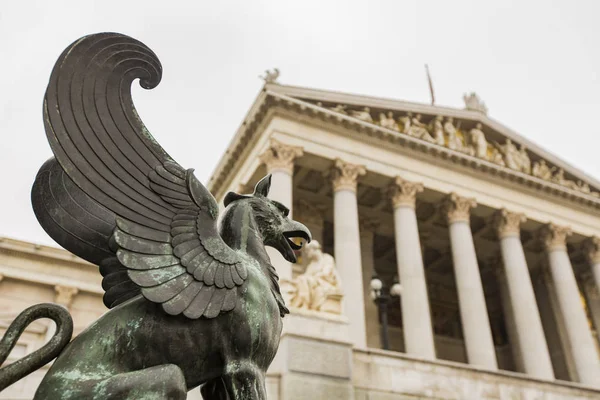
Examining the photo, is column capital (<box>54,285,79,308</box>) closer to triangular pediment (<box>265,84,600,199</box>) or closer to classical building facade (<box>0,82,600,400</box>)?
classical building facade (<box>0,82,600,400</box>)

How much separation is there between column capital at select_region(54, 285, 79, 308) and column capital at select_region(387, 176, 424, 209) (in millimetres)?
16310

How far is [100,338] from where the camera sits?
2723 millimetres

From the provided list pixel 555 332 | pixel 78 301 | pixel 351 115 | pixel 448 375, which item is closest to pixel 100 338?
pixel 448 375

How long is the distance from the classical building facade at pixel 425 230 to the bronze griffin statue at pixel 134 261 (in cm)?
1348

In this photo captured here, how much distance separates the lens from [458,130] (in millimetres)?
29891

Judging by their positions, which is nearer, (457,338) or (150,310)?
(150,310)

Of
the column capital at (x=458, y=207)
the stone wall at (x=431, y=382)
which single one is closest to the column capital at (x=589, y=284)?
the column capital at (x=458, y=207)

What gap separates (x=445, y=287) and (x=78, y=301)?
21827 millimetres

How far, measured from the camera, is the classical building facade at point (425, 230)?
21750mm

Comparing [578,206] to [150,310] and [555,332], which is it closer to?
[555,332]

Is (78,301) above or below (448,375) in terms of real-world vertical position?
above

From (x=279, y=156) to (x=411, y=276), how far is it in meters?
7.23

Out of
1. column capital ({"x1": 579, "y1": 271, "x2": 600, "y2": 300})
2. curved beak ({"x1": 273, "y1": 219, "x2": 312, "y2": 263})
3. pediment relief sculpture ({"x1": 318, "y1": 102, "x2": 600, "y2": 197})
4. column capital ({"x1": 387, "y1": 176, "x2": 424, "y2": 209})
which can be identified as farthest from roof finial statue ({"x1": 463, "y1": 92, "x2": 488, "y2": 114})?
curved beak ({"x1": 273, "y1": 219, "x2": 312, "y2": 263})

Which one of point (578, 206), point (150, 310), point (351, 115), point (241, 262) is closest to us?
point (150, 310)
